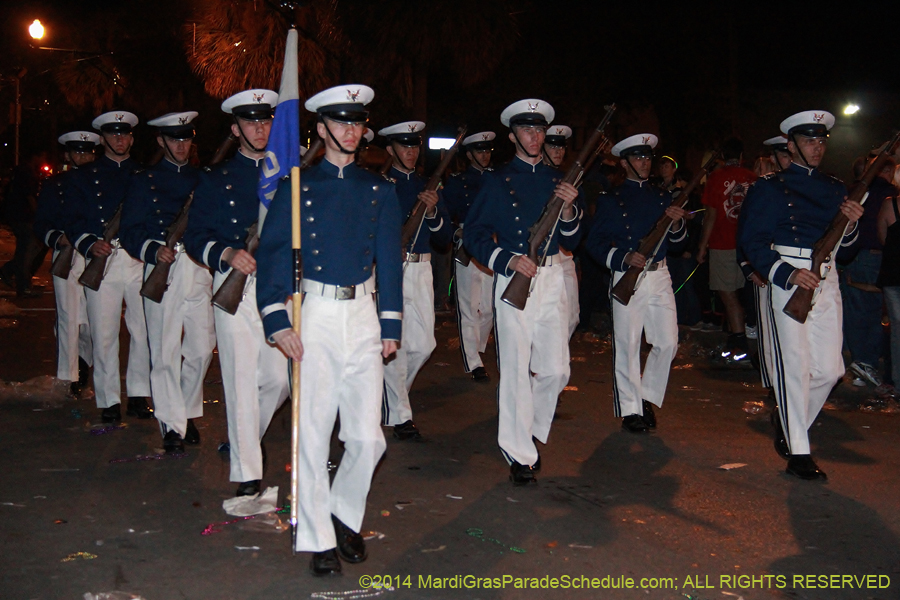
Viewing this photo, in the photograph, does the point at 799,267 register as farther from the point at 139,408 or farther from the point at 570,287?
the point at 139,408

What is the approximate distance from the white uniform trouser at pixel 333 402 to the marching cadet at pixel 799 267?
3123 mm

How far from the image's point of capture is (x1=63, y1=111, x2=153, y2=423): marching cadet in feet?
26.8

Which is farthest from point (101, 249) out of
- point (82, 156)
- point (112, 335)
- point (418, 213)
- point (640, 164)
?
point (640, 164)

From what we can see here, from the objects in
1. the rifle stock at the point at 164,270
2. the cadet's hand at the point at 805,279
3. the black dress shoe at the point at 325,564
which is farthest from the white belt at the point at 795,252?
the rifle stock at the point at 164,270

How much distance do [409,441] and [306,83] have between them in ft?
43.2

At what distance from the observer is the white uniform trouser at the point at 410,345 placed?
793 cm

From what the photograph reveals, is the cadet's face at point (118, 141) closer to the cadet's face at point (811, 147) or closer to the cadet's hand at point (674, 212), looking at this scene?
the cadet's hand at point (674, 212)

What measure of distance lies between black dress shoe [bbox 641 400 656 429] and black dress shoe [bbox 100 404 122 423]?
431 centimetres

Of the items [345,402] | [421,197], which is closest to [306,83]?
[421,197]

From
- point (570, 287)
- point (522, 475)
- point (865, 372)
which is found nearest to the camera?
point (522, 475)

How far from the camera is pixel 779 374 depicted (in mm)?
6871

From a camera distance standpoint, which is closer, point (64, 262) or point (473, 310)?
point (64, 262)

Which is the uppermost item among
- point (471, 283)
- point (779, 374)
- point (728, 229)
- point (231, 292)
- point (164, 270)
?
point (728, 229)

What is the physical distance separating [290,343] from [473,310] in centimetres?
588
